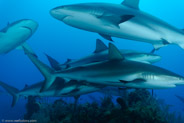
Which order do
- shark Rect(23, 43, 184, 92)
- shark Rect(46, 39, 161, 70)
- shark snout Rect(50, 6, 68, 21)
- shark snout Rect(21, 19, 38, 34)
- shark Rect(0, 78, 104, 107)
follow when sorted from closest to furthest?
shark Rect(23, 43, 184, 92) < shark snout Rect(50, 6, 68, 21) < shark Rect(46, 39, 161, 70) < shark Rect(0, 78, 104, 107) < shark snout Rect(21, 19, 38, 34)

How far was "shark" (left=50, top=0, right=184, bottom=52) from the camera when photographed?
12.5ft

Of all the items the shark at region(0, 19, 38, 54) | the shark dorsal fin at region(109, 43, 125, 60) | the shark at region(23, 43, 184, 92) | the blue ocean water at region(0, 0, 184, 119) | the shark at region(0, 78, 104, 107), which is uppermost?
the blue ocean water at region(0, 0, 184, 119)

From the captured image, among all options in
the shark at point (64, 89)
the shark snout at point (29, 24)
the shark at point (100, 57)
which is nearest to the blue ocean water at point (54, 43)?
the shark snout at point (29, 24)

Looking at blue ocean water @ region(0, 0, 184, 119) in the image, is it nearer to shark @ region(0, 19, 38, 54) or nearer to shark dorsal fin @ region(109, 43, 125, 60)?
shark @ region(0, 19, 38, 54)

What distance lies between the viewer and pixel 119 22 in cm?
390

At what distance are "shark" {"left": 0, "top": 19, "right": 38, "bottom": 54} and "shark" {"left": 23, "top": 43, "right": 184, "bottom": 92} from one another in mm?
3756

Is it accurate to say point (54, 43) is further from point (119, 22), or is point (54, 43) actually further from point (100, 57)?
point (119, 22)

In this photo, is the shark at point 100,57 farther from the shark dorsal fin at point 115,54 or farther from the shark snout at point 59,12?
the shark snout at point 59,12

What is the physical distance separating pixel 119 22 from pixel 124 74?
112 centimetres

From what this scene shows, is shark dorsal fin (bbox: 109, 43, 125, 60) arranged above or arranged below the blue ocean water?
below

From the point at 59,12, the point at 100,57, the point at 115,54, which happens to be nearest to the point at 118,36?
the point at 115,54

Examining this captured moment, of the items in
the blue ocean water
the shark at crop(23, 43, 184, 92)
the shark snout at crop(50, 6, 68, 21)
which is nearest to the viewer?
the shark at crop(23, 43, 184, 92)

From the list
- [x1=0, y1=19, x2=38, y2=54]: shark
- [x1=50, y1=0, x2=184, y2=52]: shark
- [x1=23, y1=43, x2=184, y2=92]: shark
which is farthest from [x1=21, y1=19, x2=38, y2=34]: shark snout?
[x1=23, y1=43, x2=184, y2=92]: shark

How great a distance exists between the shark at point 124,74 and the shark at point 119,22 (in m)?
0.61
